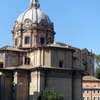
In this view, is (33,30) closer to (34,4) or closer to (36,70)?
(34,4)

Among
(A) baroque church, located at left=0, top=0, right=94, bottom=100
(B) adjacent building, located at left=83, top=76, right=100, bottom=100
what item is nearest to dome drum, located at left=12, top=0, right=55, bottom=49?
(A) baroque church, located at left=0, top=0, right=94, bottom=100

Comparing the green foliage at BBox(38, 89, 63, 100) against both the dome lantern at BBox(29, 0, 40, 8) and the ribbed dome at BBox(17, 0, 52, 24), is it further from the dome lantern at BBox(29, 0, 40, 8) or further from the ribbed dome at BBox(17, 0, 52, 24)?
the dome lantern at BBox(29, 0, 40, 8)

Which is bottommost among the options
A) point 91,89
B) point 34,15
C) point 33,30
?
point 91,89

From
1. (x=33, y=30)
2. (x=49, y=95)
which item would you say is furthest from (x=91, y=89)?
(x=49, y=95)

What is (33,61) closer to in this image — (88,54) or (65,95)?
(65,95)

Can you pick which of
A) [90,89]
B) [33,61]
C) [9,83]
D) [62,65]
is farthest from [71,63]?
[90,89]

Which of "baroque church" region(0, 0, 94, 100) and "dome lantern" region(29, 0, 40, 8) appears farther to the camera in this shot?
"dome lantern" region(29, 0, 40, 8)

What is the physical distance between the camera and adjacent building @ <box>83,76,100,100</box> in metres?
75.6

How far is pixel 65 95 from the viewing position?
53000 mm

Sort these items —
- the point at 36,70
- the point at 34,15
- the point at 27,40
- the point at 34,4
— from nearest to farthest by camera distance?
1. the point at 36,70
2. the point at 27,40
3. the point at 34,15
4. the point at 34,4

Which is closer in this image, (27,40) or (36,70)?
(36,70)

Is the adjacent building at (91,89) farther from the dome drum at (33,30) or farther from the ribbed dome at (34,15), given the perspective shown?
the ribbed dome at (34,15)

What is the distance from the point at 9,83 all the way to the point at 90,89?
83.5 ft

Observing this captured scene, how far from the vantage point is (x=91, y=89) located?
250 feet
